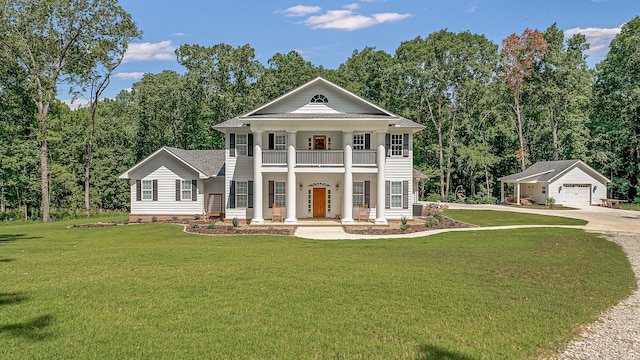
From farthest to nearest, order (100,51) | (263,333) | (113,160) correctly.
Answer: (113,160) < (100,51) < (263,333)

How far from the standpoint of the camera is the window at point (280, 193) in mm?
25188

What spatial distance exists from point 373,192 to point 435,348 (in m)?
19.5

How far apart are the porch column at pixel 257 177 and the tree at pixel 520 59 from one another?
34389 mm

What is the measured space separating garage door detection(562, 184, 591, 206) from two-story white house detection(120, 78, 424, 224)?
2004 centimetres

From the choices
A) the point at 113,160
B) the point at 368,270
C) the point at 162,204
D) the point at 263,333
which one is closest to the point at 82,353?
the point at 263,333

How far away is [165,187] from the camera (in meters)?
26.6

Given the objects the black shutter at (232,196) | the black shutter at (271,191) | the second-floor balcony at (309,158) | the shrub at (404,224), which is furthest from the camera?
the black shutter at (271,191)

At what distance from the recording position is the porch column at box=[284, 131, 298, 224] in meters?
22.9

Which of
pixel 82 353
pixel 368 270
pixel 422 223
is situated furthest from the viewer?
pixel 422 223

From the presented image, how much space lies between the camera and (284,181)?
82.3 feet

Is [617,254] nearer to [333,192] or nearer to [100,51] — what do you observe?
[333,192]

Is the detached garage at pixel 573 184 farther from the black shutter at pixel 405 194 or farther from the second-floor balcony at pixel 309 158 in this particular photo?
the second-floor balcony at pixel 309 158

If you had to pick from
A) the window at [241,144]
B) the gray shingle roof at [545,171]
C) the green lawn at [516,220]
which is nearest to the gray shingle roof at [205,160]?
the window at [241,144]

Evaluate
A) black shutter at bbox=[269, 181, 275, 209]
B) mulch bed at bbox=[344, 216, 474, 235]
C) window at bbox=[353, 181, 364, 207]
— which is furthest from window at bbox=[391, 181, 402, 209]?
black shutter at bbox=[269, 181, 275, 209]
